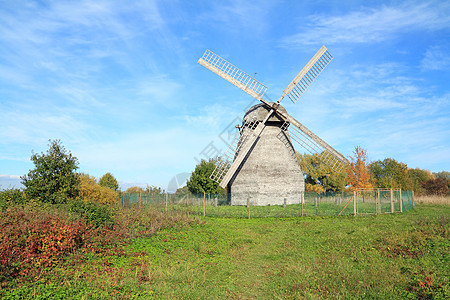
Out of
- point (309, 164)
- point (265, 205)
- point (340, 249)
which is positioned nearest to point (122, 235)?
point (340, 249)

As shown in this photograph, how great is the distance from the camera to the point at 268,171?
2636 centimetres

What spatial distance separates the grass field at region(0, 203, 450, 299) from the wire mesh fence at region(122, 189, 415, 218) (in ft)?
24.9

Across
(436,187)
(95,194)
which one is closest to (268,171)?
(95,194)

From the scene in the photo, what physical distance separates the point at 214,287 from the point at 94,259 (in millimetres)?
4583

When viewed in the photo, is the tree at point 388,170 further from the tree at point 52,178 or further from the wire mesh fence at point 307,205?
the tree at point 52,178

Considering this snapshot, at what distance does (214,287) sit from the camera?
8688mm

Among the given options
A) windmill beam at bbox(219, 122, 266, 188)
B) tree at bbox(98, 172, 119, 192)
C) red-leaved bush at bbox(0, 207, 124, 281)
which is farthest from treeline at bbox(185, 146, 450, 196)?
red-leaved bush at bbox(0, 207, 124, 281)

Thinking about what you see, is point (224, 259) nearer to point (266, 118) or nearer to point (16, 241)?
point (16, 241)

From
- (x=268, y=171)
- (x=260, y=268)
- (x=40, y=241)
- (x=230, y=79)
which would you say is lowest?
(x=260, y=268)

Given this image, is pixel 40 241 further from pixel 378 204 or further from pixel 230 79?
pixel 378 204

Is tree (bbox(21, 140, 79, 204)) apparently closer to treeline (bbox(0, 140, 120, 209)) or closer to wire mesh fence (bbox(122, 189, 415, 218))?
treeline (bbox(0, 140, 120, 209))

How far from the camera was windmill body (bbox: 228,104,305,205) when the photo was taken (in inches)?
1032

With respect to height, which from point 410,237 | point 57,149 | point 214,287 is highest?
point 57,149

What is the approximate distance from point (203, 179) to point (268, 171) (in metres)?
20.6
